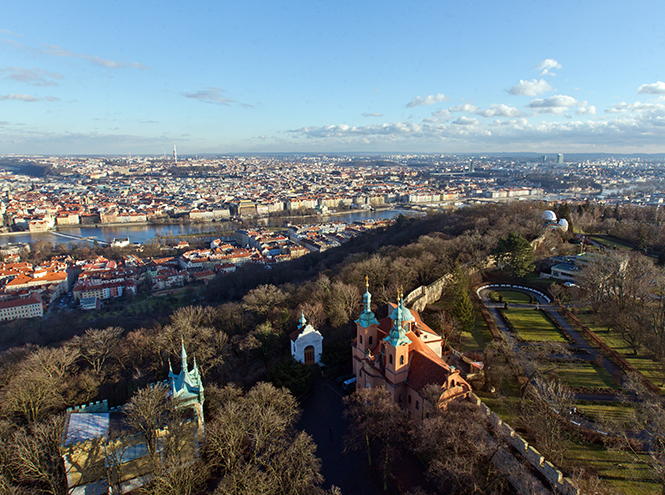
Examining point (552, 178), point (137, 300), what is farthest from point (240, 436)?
point (552, 178)

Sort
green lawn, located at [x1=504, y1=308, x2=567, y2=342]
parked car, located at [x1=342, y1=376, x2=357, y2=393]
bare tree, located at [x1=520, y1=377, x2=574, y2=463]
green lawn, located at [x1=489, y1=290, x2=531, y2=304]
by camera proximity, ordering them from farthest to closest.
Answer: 1. green lawn, located at [x1=489, y1=290, x2=531, y2=304]
2. green lawn, located at [x1=504, y1=308, x2=567, y2=342]
3. parked car, located at [x1=342, y1=376, x2=357, y2=393]
4. bare tree, located at [x1=520, y1=377, x2=574, y2=463]

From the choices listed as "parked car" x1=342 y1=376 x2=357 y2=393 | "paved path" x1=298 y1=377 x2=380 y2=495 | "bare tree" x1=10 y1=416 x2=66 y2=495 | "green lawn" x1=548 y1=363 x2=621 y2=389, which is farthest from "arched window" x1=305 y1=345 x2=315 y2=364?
"green lawn" x1=548 y1=363 x2=621 y2=389

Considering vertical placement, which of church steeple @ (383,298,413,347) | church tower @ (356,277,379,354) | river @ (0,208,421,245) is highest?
church steeple @ (383,298,413,347)

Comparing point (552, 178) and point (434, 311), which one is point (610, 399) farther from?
point (552, 178)

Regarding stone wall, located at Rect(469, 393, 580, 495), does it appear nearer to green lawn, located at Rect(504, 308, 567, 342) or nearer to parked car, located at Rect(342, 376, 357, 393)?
parked car, located at Rect(342, 376, 357, 393)

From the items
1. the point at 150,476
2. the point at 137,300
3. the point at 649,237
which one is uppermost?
the point at 649,237
